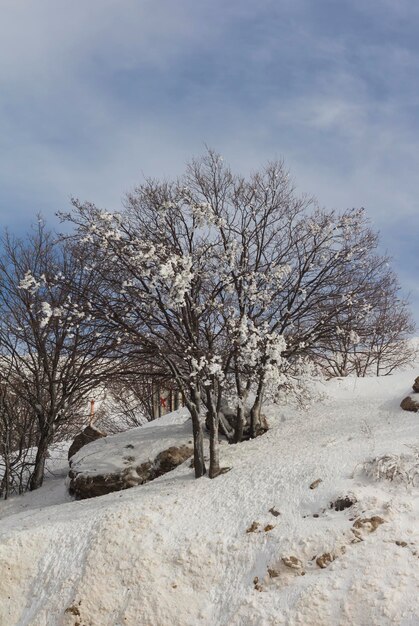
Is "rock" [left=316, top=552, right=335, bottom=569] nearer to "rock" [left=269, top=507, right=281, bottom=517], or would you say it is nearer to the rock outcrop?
"rock" [left=269, top=507, right=281, bottom=517]

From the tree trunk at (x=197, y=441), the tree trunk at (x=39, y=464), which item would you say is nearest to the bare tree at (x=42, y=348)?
the tree trunk at (x=39, y=464)

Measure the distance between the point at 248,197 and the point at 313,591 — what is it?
9.97m

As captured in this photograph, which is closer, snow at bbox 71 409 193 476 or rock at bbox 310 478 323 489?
rock at bbox 310 478 323 489

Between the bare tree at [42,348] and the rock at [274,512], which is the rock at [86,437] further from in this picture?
the rock at [274,512]

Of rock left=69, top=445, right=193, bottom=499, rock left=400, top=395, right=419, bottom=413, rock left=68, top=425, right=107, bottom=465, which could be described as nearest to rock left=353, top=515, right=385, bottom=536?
rock left=400, top=395, right=419, bottom=413

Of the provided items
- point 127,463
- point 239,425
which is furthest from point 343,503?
point 127,463

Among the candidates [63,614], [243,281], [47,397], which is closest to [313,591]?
[63,614]

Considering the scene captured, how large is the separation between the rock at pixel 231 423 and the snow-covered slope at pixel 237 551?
294cm

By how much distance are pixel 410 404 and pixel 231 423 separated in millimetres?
4519

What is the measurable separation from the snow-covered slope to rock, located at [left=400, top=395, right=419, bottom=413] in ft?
7.10

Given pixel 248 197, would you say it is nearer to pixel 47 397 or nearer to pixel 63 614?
pixel 47 397

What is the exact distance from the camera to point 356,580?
263 inches

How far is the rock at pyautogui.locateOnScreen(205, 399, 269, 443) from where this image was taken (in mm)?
13616

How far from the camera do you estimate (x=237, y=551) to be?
7.78 meters
